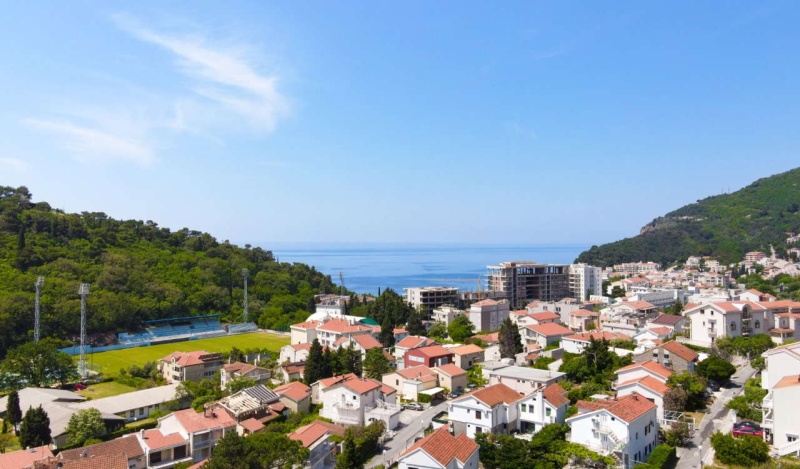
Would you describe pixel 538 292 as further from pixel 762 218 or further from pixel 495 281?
pixel 762 218

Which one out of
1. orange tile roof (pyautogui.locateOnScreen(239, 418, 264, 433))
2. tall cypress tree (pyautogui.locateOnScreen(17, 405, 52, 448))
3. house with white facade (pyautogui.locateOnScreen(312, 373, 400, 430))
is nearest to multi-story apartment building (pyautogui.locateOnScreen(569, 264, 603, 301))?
house with white facade (pyautogui.locateOnScreen(312, 373, 400, 430))

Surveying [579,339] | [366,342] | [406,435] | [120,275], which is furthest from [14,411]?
[120,275]

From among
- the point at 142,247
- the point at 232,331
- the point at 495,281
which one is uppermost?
the point at 142,247

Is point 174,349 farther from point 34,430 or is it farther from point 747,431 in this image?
point 747,431

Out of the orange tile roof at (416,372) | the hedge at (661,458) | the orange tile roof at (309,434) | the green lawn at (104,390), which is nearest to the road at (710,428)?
the hedge at (661,458)

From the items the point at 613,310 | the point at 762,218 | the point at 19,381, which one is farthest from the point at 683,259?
the point at 19,381

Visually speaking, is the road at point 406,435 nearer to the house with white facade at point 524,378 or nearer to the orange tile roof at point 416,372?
the orange tile roof at point 416,372

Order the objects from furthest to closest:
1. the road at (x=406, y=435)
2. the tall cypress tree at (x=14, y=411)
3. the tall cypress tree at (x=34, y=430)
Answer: the tall cypress tree at (x=14, y=411) < the tall cypress tree at (x=34, y=430) < the road at (x=406, y=435)
